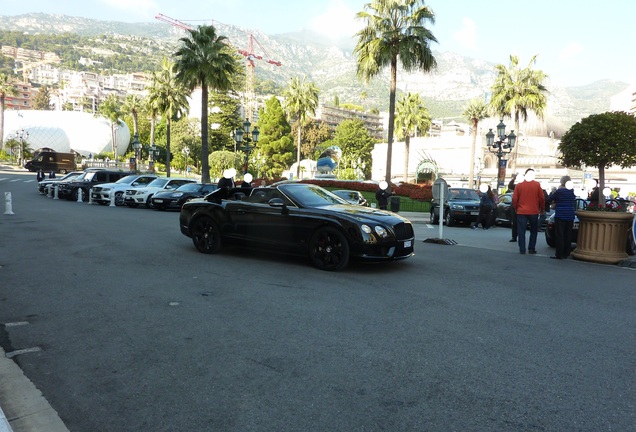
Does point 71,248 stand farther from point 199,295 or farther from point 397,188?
point 397,188

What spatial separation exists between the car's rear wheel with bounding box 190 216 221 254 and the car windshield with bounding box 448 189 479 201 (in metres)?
13.2

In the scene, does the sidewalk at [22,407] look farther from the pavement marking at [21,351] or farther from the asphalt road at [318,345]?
the pavement marking at [21,351]

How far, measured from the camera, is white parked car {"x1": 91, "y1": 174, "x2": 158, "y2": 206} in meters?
24.4

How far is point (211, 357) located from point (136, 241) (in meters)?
7.62

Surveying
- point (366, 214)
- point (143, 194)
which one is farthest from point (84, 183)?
point (366, 214)

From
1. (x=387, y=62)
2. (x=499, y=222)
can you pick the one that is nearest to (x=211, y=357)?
(x=499, y=222)

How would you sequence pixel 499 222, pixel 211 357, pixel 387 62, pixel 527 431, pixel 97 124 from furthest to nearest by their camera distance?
pixel 97 124 → pixel 387 62 → pixel 499 222 → pixel 211 357 → pixel 527 431

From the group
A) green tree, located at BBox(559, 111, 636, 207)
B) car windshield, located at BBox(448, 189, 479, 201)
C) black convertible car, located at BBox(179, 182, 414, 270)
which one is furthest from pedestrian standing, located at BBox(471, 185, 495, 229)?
black convertible car, located at BBox(179, 182, 414, 270)

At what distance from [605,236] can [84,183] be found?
25.0 m

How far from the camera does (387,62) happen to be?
29.2 m

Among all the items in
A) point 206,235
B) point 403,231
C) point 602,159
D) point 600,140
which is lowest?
point 206,235

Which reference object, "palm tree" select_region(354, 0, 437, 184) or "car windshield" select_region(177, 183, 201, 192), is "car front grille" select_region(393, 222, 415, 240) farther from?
"palm tree" select_region(354, 0, 437, 184)

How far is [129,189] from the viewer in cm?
2394

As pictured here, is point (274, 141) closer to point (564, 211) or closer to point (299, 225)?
point (564, 211)
